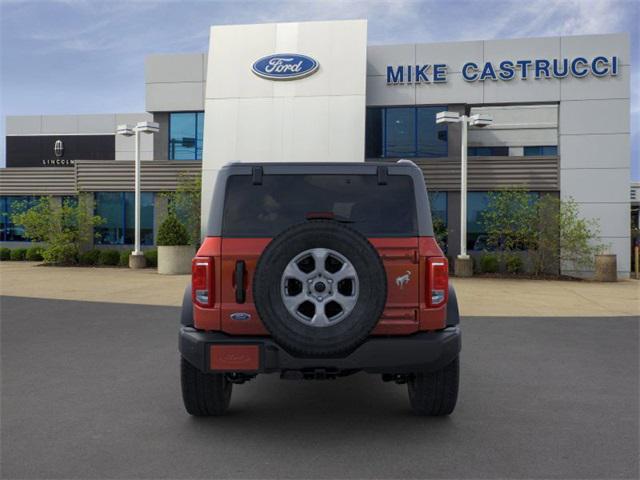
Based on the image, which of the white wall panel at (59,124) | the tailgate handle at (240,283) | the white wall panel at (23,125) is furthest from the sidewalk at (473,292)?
the white wall panel at (23,125)

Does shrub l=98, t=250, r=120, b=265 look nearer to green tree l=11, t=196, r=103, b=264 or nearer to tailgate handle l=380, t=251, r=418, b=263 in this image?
green tree l=11, t=196, r=103, b=264

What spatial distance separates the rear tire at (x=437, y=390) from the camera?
452cm

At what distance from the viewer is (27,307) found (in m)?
11.2

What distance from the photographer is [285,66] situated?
74.2 ft

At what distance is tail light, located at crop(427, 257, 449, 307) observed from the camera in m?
4.11

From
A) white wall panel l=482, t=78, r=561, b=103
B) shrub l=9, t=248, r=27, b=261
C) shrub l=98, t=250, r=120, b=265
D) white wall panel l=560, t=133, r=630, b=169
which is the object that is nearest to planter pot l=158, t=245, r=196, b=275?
shrub l=98, t=250, r=120, b=265

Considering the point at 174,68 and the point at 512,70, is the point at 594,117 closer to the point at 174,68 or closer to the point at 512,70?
the point at 512,70

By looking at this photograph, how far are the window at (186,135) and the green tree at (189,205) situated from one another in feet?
8.06

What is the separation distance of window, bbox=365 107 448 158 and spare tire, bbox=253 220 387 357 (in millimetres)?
20732

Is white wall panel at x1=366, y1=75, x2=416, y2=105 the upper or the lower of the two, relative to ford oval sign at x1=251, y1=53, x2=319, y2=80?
lower

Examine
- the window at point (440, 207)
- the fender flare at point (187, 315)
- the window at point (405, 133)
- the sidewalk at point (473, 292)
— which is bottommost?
the sidewalk at point (473, 292)

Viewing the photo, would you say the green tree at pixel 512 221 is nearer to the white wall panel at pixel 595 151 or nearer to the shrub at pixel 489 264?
the shrub at pixel 489 264

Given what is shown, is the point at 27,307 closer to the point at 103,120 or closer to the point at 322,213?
the point at 322,213

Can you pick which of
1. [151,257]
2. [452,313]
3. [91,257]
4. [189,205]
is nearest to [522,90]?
[189,205]
